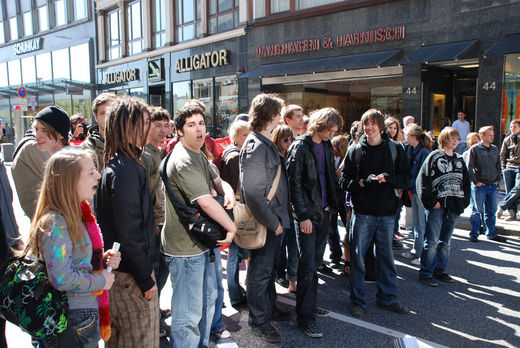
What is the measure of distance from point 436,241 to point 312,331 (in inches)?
87.4

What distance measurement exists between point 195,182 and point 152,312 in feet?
2.84

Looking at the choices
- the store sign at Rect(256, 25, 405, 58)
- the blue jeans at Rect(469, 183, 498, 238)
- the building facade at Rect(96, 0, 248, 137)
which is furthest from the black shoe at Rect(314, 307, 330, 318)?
the building facade at Rect(96, 0, 248, 137)

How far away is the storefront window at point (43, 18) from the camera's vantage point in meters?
27.3

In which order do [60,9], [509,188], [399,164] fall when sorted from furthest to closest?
1. [60,9]
2. [509,188]
3. [399,164]

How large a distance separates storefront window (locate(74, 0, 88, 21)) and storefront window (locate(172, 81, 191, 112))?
406 inches

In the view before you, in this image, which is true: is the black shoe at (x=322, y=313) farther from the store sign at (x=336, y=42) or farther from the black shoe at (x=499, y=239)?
the store sign at (x=336, y=42)

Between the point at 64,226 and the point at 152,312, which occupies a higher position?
the point at 64,226

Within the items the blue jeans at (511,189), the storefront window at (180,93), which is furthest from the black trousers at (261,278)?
the storefront window at (180,93)

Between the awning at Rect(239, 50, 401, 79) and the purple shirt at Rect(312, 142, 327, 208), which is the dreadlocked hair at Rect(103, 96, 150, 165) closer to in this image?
the purple shirt at Rect(312, 142, 327, 208)

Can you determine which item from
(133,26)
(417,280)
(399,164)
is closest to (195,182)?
(399,164)

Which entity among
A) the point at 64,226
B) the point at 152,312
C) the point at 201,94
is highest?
the point at 201,94

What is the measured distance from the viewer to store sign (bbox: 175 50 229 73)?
16.8m

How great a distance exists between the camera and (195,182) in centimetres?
258

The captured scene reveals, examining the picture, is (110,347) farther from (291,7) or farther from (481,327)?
(291,7)
